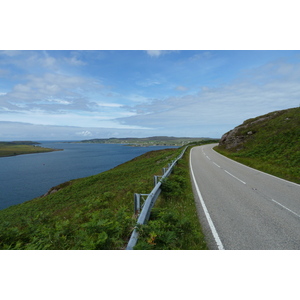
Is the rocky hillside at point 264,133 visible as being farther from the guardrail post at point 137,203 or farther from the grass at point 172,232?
the guardrail post at point 137,203

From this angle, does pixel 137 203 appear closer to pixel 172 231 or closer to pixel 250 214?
pixel 172 231

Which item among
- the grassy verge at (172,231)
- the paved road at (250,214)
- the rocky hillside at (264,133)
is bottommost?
the paved road at (250,214)

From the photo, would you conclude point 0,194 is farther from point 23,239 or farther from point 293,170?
point 293,170

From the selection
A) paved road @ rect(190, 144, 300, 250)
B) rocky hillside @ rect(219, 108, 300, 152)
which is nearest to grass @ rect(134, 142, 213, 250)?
paved road @ rect(190, 144, 300, 250)

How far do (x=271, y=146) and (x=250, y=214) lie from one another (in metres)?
21.2

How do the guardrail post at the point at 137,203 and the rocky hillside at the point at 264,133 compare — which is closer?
the guardrail post at the point at 137,203

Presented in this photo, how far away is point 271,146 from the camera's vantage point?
23.0 metres

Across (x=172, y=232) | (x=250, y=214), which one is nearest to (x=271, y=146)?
(x=250, y=214)

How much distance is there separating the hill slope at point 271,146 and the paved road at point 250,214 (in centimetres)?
439

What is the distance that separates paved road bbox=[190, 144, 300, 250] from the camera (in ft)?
14.4

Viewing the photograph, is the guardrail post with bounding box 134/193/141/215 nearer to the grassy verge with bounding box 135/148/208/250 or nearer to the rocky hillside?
the grassy verge with bounding box 135/148/208/250

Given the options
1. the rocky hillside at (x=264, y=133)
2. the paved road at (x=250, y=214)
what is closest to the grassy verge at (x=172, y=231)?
the paved road at (x=250, y=214)

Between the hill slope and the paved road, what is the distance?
4.39 m

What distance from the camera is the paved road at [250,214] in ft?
14.4
